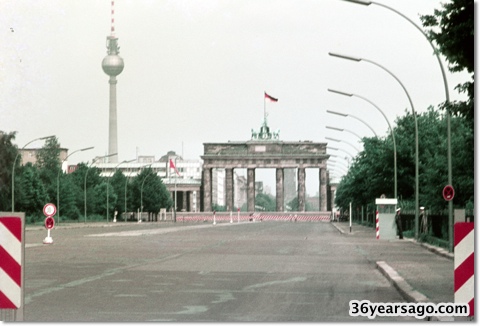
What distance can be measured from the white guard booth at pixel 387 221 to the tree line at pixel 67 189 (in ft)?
57.6

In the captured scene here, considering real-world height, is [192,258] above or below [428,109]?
below

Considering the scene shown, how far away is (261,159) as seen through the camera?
592ft

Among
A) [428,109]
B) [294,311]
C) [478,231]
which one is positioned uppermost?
[428,109]

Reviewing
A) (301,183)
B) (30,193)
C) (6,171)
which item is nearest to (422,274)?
(30,193)

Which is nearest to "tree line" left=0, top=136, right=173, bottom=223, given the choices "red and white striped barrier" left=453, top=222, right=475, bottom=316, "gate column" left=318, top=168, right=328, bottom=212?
"gate column" left=318, top=168, right=328, bottom=212

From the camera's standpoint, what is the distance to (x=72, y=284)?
19656mm

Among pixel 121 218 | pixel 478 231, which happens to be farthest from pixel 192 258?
pixel 121 218

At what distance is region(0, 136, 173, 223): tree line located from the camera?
7931 cm

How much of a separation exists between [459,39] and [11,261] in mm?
9045

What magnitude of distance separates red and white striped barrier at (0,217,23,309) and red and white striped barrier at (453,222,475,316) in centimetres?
391

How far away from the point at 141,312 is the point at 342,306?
2.80 m

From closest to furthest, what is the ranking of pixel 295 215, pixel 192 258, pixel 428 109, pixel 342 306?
1. pixel 342 306
2. pixel 192 258
3. pixel 428 109
4. pixel 295 215

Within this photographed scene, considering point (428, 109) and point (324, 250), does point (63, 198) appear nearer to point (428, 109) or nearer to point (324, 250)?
point (428, 109)

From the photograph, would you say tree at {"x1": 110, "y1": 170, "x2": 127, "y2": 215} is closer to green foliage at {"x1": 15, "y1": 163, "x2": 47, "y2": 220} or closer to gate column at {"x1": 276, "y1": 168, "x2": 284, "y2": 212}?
green foliage at {"x1": 15, "y1": 163, "x2": 47, "y2": 220}
